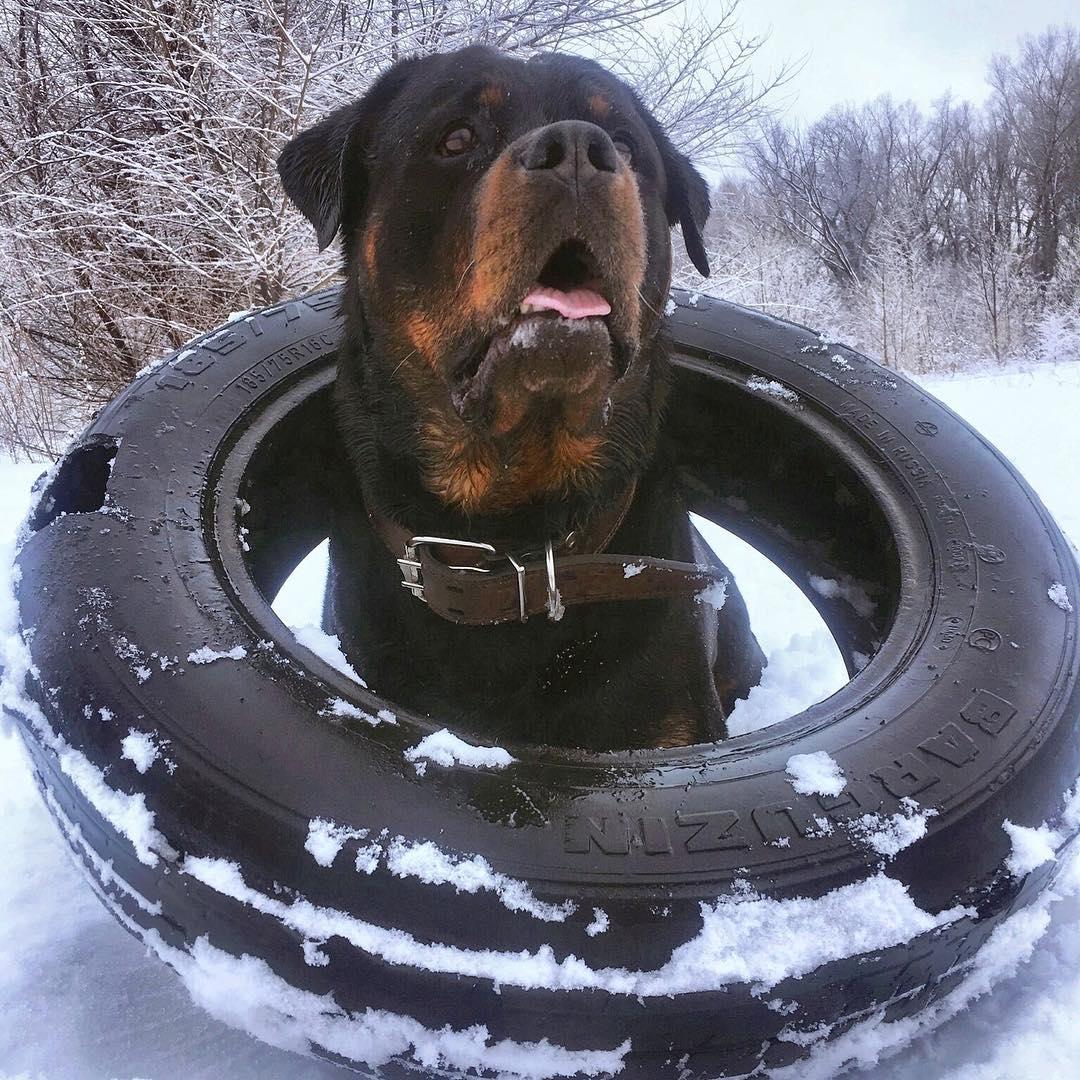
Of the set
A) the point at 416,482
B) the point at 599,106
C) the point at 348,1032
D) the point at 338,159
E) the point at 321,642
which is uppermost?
the point at 599,106

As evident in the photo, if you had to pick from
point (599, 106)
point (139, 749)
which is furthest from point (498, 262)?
point (139, 749)

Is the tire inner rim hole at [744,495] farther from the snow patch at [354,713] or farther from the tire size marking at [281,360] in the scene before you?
the snow patch at [354,713]

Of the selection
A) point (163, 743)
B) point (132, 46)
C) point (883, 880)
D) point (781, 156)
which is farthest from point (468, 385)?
point (781, 156)

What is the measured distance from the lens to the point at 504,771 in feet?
4.18

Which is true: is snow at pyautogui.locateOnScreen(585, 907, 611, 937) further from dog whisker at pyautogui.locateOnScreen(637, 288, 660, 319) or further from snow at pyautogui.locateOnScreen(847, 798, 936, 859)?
dog whisker at pyautogui.locateOnScreen(637, 288, 660, 319)

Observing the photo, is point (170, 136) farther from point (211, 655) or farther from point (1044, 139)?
point (1044, 139)

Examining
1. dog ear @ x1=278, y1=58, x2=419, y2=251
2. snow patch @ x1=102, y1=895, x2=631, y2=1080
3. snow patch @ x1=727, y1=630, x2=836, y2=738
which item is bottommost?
snow patch @ x1=727, y1=630, x2=836, y2=738

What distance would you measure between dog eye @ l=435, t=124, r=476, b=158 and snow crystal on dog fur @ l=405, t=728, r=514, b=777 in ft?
4.57

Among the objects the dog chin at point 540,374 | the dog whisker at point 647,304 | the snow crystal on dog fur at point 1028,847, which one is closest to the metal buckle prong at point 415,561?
the dog chin at point 540,374

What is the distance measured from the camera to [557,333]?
1660mm

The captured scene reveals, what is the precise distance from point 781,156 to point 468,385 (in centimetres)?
3065

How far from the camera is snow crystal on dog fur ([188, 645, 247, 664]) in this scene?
1.39m

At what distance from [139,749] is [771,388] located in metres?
1.87

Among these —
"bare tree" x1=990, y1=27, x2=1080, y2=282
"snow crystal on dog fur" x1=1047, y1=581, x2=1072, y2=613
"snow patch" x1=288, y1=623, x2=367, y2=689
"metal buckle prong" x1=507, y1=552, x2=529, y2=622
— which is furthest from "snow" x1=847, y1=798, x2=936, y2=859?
"bare tree" x1=990, y1=27, x2=1080, y2=282
